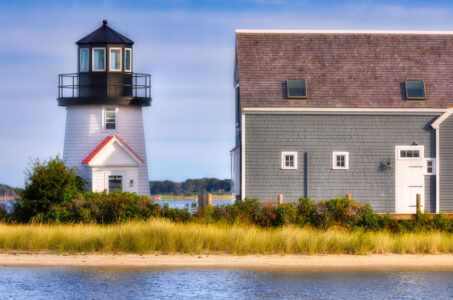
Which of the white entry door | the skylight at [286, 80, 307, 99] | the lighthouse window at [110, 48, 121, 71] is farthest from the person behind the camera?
the lighthouse window at [110, 48, 121, 71]

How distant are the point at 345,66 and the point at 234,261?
1230 centimetres

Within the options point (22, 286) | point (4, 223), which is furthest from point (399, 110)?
point (22, 286)

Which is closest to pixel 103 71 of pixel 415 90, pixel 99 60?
pixel 99 60

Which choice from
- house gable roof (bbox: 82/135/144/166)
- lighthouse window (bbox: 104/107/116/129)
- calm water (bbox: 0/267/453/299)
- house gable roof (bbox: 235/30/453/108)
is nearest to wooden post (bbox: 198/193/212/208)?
house gable roof (bbox: 235/30/453/108)

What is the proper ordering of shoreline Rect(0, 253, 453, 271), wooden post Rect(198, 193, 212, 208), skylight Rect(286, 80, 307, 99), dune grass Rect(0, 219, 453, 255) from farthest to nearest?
skylight Rect(286, 80, 307, 99), wooden post Rect(198, 193, 212, 208), dune grass Rect(0, 219, 453, 255), shoreline Rect(0, 253, 453, 271)

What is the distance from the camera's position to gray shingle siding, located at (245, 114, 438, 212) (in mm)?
28547

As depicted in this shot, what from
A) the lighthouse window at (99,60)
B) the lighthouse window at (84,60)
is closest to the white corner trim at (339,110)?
the lighthouse window at (99,60)

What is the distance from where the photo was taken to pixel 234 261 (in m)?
20.4

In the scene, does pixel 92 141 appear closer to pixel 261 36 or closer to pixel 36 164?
pixel 36 164

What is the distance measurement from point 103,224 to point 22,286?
26.1 ft

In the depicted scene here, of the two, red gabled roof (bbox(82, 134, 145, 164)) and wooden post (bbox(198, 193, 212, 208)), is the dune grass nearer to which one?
wooden post (bbox(198, 193, 212, 208))

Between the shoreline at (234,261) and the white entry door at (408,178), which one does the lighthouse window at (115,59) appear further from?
the shoreline at (234,261)

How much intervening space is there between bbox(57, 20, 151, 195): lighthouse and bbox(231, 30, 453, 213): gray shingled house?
5.18 m

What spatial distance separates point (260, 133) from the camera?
28750 mm
